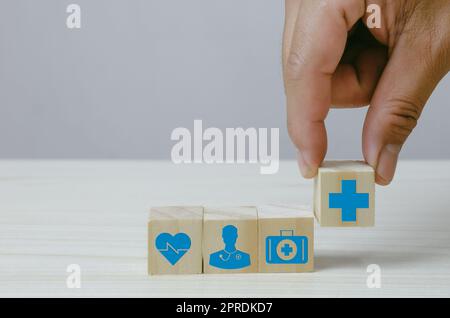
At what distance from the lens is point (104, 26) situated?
2266mm

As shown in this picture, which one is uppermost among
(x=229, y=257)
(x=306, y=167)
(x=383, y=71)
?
(x=383, y=71)

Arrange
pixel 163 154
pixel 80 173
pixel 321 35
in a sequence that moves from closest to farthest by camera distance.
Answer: pixel 321 35, pixel 80 173, pixel 163 154

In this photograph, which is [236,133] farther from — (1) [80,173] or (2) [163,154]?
(1) [80,173]

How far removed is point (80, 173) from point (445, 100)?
131 centimetres

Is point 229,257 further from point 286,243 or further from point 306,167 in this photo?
point 306,167

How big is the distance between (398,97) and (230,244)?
284 mm

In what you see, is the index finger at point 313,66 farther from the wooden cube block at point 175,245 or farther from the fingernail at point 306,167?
the wooden cube block at point 175,245

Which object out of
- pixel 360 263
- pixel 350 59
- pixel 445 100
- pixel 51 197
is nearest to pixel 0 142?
pixel 51 197

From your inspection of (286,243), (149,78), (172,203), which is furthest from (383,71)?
(149,78)

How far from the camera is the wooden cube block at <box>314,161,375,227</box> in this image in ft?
2.65

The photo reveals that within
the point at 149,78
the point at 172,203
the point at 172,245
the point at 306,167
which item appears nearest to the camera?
the point at 172,245

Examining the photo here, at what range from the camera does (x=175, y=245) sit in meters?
0.78

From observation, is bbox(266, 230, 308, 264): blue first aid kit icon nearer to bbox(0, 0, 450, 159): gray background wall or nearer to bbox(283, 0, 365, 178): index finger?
bbox(283, 0, 365, 178): index finger

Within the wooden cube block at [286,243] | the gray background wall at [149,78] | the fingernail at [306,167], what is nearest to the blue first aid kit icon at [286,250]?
the wooden cube block at [286,243]
